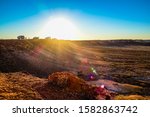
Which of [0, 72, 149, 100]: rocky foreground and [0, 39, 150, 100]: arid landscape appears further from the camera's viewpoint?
[0, 39, 150, 100]: arid landscape

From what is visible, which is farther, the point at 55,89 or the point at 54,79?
the point at 54,79

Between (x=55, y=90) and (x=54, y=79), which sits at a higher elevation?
(x=54, y=79)

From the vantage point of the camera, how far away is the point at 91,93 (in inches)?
436

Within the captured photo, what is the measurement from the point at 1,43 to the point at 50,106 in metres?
12.9

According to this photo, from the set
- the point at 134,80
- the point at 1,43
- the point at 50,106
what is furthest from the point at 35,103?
the point at 1,43

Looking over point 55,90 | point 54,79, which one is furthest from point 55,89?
point 54,79

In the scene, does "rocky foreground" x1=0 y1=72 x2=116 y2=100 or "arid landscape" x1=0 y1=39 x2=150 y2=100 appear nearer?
"rocky foreground" x1=0 y1=72 x2=116 y2=100

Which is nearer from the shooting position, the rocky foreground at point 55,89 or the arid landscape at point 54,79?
the rocky foreground at point 55,89

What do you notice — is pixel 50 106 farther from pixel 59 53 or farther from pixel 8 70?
pixel 59 53

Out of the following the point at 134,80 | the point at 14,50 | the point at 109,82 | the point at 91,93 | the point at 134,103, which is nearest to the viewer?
the point at 134,103

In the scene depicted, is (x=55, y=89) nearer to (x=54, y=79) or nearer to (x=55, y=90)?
(x=55, y=90)

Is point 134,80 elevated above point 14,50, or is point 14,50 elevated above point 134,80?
point 14,50

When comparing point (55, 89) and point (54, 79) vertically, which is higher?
point (54, 79)

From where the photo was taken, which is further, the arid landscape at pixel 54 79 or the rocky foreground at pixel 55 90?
the arid landscape at pixel 54 79
